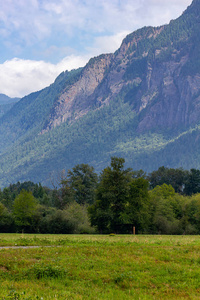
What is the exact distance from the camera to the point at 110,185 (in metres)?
66.3

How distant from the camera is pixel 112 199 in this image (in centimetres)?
6506

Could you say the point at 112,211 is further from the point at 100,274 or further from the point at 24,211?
the point at 100,274

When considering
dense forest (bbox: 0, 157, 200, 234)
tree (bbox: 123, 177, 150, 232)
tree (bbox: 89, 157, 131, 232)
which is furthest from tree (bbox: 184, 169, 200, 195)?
tree (bbox: 89, 157, 131, 232)

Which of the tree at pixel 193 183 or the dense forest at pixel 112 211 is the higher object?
the tree at pixel 193 183

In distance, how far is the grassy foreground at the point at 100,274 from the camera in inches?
548

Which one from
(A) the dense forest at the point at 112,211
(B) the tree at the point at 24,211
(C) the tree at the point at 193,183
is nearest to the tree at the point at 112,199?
(A) the dense forest at the point at 112,211

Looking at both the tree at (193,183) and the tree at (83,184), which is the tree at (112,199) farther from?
the tree at (193,183)

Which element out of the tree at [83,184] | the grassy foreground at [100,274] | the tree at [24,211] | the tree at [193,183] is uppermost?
the tree at [193,183]

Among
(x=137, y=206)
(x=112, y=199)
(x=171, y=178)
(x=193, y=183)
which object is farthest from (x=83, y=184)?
(x=171, y=178)

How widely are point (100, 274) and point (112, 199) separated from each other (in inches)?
1936

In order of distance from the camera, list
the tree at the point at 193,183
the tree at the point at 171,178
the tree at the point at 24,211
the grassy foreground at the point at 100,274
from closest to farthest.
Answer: the grassy foreground at the point at 100,274, the tree at the point at 24,211, the tree at the point at 193,183, the tree at the point at 171,178

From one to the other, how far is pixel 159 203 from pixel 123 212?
2375 cm

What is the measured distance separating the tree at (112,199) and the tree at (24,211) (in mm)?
19865

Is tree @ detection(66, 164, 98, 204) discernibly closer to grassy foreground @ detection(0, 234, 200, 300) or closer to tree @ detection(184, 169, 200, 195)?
tree @ detection(184, 169, 200, 195)
